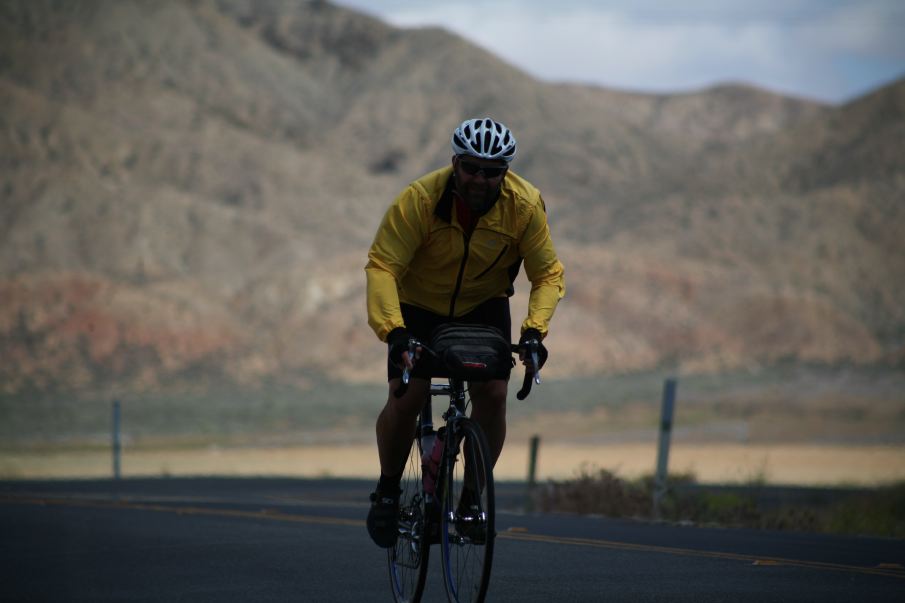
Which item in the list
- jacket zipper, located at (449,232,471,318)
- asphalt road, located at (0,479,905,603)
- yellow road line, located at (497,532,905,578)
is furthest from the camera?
yellow road line, located at (497,532,905,578)

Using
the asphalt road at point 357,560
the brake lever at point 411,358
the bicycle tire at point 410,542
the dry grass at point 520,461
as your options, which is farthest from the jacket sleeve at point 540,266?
the dry grass at point 520,461

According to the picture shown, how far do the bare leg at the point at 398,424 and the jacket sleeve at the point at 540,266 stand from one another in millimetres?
571

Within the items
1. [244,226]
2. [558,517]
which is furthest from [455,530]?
[244,226]

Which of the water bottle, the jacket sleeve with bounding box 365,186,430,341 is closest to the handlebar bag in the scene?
the jacket sleeve with bounding box 365,186,430,341

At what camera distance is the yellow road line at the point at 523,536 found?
28.6 ft

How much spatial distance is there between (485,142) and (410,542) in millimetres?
1918

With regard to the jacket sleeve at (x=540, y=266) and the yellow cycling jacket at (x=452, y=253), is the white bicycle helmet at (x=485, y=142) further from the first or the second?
the jacket sleeve at (x=540, y=266)

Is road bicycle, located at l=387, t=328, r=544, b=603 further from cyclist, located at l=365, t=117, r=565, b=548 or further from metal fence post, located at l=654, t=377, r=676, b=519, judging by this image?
metal fence post, located at l=654, t=377, r=676, b=519

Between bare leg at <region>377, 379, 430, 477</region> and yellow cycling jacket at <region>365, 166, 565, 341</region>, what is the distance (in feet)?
1.11

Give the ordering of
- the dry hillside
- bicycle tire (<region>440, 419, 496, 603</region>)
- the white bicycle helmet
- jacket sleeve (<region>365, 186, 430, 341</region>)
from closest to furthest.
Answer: bicycle tire (<region>440, 419, 496, 603</region>) → the white bicycle helmet → jacket sleeve (<region>365, 186, 430, 341</region>) → the dry hillside

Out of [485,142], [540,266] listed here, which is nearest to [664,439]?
[540,266]

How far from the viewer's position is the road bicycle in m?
5.95

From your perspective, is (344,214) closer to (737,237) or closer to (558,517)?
(737,237)

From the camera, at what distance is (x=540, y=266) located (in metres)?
6.73
